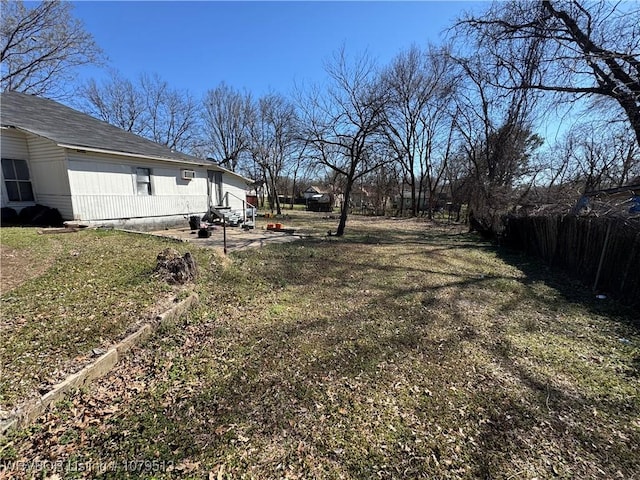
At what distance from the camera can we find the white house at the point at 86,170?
851cm

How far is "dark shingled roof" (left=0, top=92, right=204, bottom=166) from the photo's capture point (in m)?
8.67

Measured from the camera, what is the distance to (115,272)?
15.5 feet

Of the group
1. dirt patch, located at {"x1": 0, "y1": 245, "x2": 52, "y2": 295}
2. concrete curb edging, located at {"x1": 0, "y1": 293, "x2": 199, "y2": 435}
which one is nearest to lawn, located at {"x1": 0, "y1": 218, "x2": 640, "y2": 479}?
concrete curb edging, located at {"x1": 0, "y1": 293, "x2": 199, "y2": 435}

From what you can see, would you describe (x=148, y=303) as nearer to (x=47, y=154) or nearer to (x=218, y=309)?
(x=218, y=309)

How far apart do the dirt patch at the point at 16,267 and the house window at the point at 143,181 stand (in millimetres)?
5756

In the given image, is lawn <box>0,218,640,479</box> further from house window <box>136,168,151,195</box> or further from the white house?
house window <box>136,168,151,195</box>

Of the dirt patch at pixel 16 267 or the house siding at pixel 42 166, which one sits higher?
the house siding at pixel 42 166

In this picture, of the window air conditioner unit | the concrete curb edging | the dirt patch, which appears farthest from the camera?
the window air conditioner unit

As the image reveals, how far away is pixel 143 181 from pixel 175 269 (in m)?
8.02

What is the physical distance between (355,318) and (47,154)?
10630 mm

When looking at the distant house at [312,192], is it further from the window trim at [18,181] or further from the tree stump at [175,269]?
the tree stump at [175,269]

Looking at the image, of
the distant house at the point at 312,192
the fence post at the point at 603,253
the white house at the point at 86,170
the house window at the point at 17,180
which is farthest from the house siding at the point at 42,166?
the distant house at the point at 312,192

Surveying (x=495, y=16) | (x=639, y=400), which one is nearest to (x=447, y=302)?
(x=639, y=400)

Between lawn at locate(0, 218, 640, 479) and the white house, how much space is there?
279 inches
